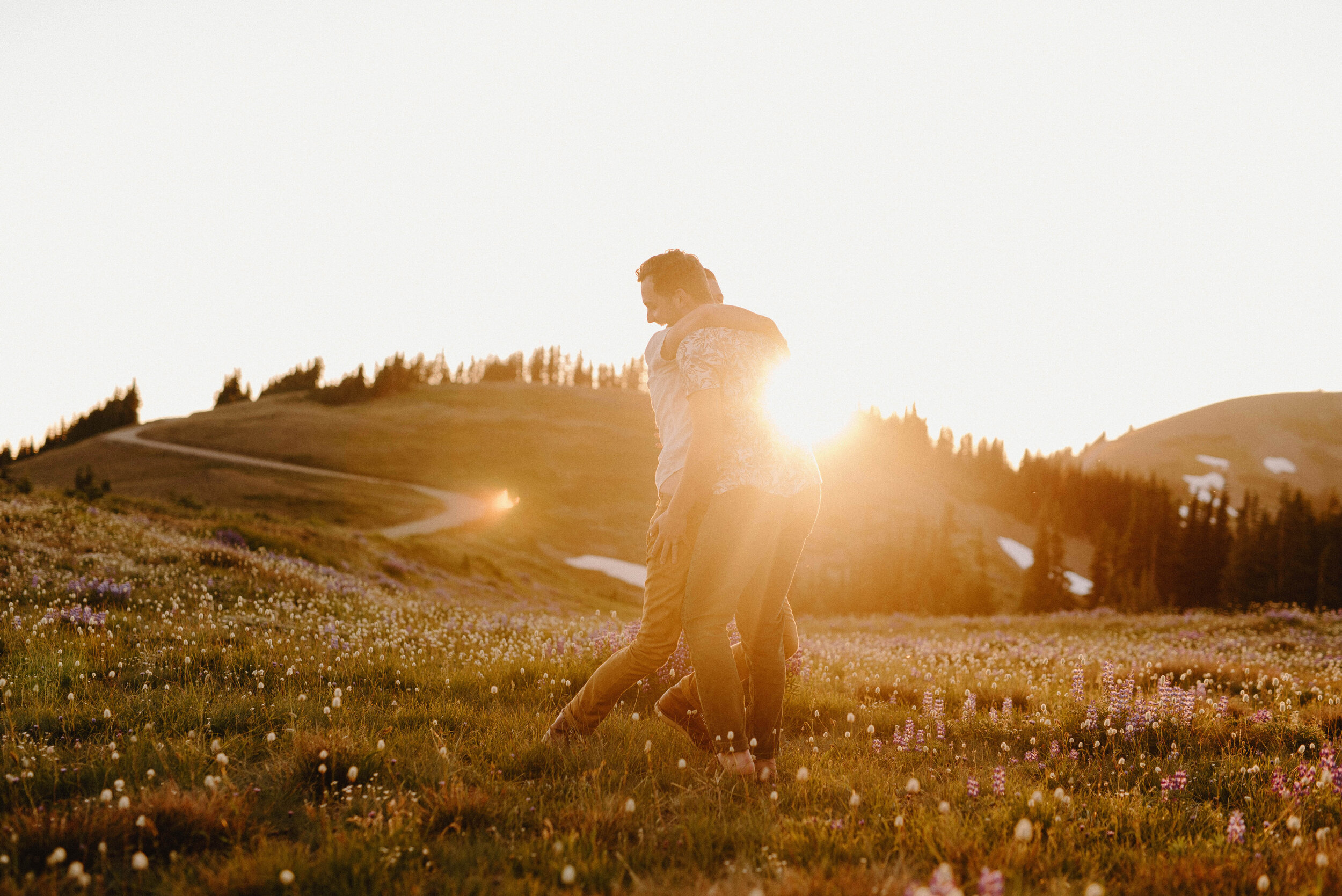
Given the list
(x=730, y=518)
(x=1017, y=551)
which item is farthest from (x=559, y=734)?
(x=1017, y=551)

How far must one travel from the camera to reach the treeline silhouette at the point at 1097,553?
67750 mm

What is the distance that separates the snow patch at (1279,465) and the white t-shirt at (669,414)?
21200 cm

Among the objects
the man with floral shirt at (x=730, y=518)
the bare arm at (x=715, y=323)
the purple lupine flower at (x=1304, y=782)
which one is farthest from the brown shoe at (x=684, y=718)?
the purple lupine flower at (x=1304, y=782)

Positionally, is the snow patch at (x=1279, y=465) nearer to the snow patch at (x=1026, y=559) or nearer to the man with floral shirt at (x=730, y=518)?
the snow patch at (x=1026, y=559)

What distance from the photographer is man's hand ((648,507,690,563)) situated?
443 centimetres

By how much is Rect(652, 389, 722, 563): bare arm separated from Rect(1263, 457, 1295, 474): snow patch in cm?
21222

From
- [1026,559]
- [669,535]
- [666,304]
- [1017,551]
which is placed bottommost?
[1026,559]

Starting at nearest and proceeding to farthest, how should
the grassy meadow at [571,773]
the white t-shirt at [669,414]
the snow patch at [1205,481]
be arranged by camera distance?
the grassy meadow at [571,773] < the white t-shirt at [669,414] < the snow patch at [1205,481]

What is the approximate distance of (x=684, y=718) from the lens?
200 inches

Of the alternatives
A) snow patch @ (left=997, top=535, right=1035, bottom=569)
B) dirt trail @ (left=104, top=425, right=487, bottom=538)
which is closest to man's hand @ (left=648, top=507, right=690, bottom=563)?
dirt trail @ (left=104, top=425, right=487, bottom=538)

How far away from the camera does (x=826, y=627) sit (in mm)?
22406

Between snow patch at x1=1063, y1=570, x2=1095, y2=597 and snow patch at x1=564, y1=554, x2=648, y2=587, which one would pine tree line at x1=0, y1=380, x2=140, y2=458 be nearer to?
snow patch at x1=564, y1=554, x2=648, y2=587

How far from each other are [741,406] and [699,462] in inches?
18.0

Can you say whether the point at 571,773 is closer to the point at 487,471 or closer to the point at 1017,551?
the point at 487,471
